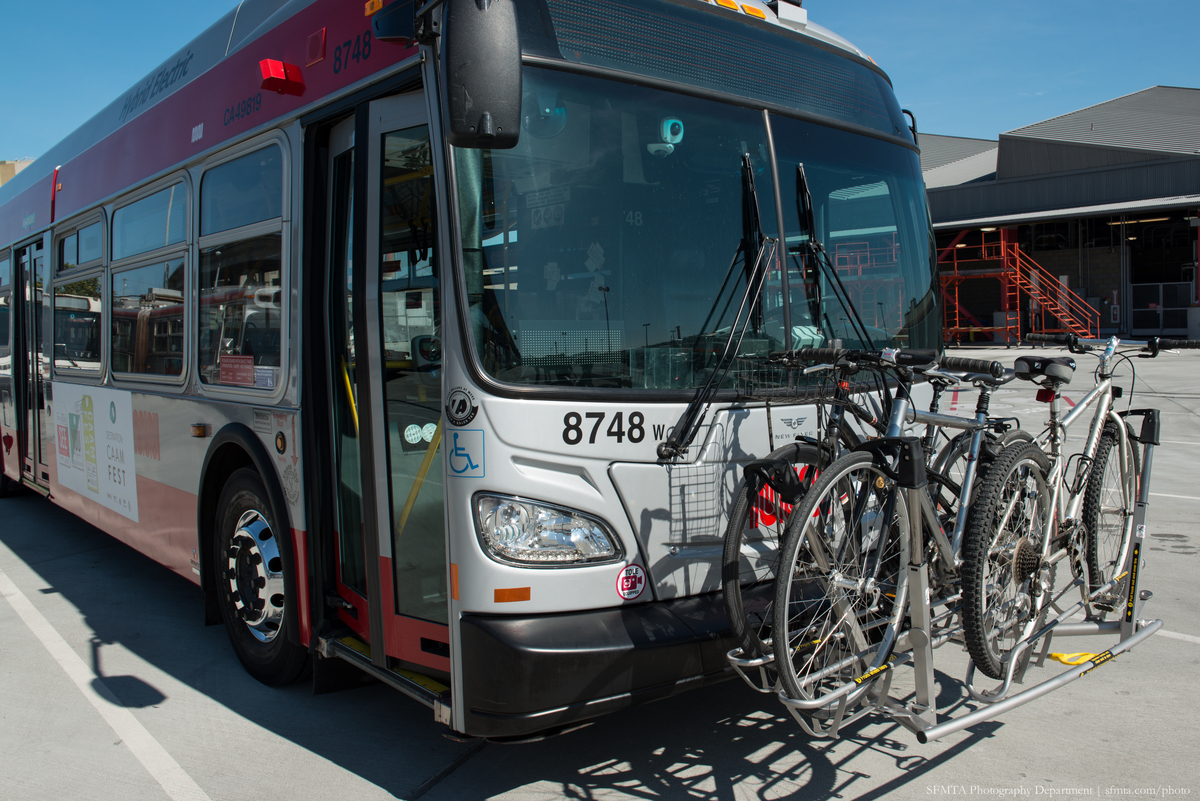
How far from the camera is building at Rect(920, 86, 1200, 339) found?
2989 cm

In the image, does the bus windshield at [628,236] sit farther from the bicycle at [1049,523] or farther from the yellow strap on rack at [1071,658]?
the yellow strap on rack at [1071,658]

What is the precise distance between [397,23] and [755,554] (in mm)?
2306

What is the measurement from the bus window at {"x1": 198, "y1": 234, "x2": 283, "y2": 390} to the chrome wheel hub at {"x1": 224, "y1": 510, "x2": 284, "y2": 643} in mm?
718

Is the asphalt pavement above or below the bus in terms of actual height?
below

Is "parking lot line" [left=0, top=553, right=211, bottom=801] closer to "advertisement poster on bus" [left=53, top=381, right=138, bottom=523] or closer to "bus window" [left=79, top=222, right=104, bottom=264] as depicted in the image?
"advertisement poster on bus" [left=53, top=381, right=138, bottom=523]

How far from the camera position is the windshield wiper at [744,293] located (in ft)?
10.6

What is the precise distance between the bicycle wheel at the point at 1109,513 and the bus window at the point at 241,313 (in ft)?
11.7

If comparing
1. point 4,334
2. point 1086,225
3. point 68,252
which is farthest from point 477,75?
point 1086,225

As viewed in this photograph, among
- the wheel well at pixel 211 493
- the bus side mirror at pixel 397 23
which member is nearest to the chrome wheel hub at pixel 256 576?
the wheel well at pixel 211 493

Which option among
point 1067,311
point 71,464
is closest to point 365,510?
point 71,464

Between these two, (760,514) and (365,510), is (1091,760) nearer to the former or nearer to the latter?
(760,514)

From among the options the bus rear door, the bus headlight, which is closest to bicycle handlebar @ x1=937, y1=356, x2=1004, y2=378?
the bus headlight

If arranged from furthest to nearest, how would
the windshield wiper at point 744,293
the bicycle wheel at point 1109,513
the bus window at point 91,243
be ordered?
the bus window at point 91,243 < the bicycle wheel at point 1109,513 < the windshield wiper at point 744,293

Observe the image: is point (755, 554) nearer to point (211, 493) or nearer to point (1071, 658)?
point (1071, 658)
